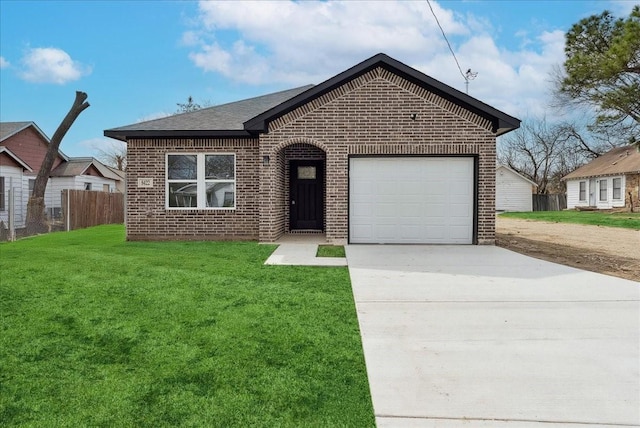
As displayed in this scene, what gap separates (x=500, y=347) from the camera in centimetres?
463

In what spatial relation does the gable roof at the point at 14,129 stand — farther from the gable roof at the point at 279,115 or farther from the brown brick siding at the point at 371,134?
the brown brick siding at the point at 371,134

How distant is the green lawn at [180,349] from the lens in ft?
10.9

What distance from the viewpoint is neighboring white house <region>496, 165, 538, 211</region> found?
133ft

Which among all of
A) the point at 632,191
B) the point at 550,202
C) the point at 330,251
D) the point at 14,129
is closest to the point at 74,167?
the point at 14,129

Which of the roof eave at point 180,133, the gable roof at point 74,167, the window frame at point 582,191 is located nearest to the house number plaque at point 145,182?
the roof eave at point 180,133

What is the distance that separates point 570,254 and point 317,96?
731cm

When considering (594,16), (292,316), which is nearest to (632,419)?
(292,316)

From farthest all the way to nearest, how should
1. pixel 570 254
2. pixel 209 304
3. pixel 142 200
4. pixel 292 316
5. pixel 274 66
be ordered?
1. pixel 274 66
2. pixel 142 200
3. pixel 570 254
4. pixel 209 304
5. pixel 292 316

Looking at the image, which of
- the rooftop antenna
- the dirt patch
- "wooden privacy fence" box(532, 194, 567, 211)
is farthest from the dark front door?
"wooden privacy fence" box(532, 194, 567, 211)

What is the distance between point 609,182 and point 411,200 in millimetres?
28030

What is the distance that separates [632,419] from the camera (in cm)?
326

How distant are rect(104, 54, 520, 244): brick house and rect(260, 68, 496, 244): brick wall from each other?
0.03m

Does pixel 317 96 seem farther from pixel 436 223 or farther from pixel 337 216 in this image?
pixel 436 223

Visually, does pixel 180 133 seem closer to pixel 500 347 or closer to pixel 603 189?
pixel 500 347
